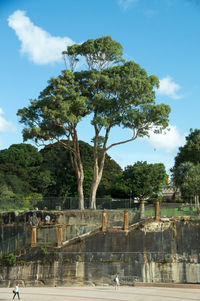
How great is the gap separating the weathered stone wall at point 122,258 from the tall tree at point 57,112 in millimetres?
7708

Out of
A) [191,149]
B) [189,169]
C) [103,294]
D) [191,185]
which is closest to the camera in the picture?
[103,294]

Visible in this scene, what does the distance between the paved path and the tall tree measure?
11591 millimetres

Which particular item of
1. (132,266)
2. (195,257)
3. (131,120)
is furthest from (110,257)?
(131,120)

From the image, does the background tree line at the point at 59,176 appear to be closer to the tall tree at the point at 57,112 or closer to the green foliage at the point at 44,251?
the tall tree at the point at 57,112

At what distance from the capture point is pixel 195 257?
1251 inches

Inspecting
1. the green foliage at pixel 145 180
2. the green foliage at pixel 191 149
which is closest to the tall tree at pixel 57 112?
the green foliage at pixel 145 180

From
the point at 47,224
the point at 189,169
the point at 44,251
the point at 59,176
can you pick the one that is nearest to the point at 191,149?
the point at 189,169

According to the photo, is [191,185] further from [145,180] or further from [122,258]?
[122,258]

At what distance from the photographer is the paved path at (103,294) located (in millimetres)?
25250

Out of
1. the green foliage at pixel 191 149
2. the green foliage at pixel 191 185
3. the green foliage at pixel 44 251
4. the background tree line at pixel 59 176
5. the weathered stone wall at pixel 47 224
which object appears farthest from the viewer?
the green foliage at pixel 191 149

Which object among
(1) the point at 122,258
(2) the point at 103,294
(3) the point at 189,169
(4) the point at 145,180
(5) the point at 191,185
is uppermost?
(3) the point at 189,169

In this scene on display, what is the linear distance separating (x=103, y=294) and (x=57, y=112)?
19031 millimetres

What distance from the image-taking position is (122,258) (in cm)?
3238

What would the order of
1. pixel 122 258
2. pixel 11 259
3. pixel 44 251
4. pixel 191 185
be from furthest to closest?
pixel 191 185
pixel 11 259
pixel 44 251
pixel 122 258
